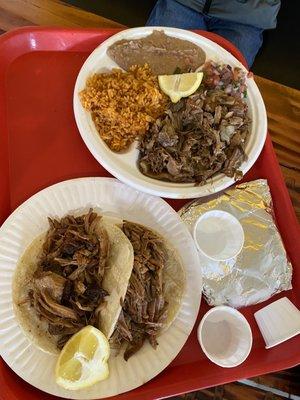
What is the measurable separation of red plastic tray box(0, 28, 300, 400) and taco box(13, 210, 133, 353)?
20 centimetres

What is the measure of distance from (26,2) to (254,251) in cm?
236

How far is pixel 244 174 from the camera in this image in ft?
6.40

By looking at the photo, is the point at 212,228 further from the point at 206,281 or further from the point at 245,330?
the point at 245,330

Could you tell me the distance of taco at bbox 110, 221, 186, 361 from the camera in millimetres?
1595

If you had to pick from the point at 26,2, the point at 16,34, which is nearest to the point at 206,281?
the point at 16,34

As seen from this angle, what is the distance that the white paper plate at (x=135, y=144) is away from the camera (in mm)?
1774

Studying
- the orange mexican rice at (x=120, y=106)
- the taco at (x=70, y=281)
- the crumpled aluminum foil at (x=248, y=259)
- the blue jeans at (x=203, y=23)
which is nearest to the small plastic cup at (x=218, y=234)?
the crumpled aluminum foil at (x=248, y=259)

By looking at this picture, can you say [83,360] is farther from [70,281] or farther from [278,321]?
[278,321]

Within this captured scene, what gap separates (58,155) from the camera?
1.92 metres

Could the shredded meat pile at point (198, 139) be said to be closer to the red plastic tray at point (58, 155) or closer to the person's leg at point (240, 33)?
the red plastic tray at point (58, 155)

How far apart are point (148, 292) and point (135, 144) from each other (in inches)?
24.4

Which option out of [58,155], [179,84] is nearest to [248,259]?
[179,84]

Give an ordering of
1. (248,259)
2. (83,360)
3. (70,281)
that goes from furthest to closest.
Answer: (248,259) → (70,281) → (83,360)

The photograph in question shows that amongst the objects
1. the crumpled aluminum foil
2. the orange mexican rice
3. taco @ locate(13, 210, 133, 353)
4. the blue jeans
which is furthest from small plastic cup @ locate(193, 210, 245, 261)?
the blue jeans
